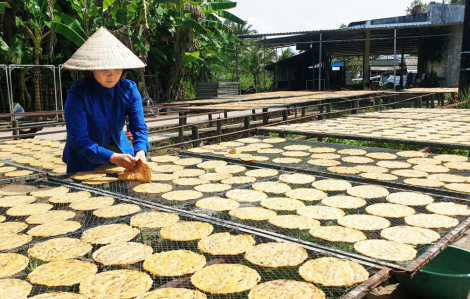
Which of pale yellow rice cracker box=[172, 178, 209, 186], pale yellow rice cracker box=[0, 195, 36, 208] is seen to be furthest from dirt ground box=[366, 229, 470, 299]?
pale yellow rice cracker box=[0, 195, 36, 208]

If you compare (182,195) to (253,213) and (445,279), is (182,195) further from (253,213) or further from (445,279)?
(445,279)

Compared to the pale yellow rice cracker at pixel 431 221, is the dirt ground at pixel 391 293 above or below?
below

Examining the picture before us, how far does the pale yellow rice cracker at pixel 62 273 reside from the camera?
1.36 meters

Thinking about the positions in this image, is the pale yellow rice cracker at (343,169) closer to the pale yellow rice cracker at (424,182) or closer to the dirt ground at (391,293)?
the pale yellow rice cracker at (424,182)

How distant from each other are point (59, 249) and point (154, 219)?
1.44 ft

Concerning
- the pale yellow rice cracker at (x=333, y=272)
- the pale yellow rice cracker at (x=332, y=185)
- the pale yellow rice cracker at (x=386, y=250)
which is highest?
the pale yellow rice cracker at (x=332, y=185)

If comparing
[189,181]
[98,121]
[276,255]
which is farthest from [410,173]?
[98,121]

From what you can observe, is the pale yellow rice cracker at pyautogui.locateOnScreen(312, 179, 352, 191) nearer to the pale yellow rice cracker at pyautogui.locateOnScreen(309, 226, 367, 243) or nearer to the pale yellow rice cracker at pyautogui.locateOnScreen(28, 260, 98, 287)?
the pale yellow rice cracker at pyautogui.locateOnScreen(309, 226, 367, 243)

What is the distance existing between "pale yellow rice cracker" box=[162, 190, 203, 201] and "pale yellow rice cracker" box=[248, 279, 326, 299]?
0.98 m

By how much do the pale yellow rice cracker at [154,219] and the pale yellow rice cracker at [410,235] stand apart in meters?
0.94

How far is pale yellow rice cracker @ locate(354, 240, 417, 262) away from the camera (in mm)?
1472

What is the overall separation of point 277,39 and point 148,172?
17235 millimetres

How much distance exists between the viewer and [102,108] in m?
2.65

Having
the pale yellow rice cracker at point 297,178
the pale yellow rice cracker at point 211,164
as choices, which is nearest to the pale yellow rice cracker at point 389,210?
the pale yellow rice cracker at point 297,178
